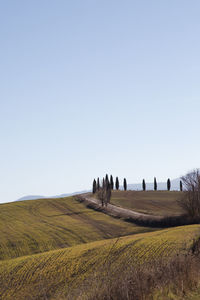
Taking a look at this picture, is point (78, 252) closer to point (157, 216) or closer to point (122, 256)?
point (122, 256)

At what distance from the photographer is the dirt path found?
225ft

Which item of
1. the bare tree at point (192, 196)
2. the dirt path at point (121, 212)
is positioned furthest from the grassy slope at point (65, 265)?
the dirt path at point (121, 212)

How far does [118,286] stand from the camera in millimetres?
10578

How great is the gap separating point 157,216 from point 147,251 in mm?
42320

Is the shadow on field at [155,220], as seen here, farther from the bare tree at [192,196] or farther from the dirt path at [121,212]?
the bare tree at [192,196]

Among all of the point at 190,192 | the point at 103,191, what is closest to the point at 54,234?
the point at 190,192

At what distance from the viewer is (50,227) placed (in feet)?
205

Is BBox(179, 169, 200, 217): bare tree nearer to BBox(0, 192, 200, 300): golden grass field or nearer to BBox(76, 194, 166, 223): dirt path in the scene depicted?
BBox(76, 194, 166, 223): dirt path

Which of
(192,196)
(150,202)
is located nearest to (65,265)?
(192,196)

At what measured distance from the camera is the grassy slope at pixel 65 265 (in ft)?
83.2

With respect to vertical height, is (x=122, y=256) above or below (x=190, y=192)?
below

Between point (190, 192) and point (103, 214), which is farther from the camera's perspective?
point (103, 214)

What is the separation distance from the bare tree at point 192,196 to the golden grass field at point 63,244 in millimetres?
8922

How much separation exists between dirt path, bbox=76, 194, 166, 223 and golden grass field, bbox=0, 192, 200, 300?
8.54 feet
